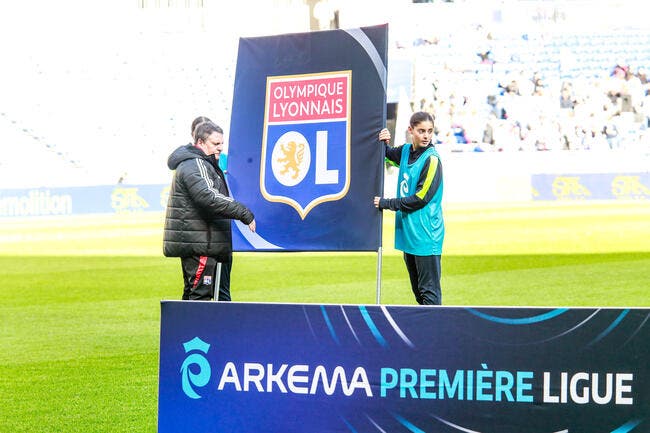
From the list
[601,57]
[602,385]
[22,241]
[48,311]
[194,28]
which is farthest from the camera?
[194,28]

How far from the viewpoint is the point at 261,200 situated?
6.68 metres

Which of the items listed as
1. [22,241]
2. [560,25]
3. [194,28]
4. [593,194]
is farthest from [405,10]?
[22,241]

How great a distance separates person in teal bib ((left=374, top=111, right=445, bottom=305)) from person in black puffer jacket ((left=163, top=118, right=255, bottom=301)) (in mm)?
1261

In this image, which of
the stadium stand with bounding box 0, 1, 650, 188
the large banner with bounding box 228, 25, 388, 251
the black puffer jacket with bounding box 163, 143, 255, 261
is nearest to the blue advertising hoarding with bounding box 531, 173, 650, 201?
the stadium stand with bounding box 0, 1, 650, 188

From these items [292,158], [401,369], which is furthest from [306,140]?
[401,369]

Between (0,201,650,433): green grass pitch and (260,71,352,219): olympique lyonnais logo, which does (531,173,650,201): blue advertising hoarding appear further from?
(260,71,352,219): olympique lyonnais logo

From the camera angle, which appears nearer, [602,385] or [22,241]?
[602,385]

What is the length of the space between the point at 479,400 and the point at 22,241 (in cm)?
2265

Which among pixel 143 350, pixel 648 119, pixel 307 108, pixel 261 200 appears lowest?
pixel 143 350

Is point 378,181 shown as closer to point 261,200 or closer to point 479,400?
point 261,200

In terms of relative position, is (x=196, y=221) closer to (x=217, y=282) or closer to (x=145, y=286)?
(x=217, y=282)

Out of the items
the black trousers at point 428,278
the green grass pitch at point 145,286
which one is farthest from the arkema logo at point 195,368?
the black trousers at point 428,278

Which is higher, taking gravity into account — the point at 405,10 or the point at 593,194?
the point at 405,10

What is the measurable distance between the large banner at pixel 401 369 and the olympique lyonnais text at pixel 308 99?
7.38 feet
